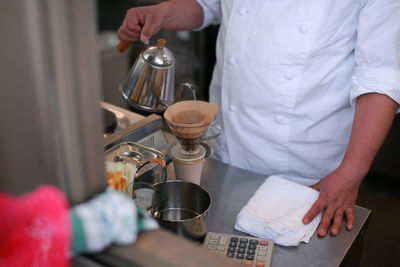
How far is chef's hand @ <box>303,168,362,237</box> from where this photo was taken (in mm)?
963

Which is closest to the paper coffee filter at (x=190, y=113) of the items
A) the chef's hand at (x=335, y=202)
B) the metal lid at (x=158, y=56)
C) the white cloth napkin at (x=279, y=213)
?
the metal lid at (x=158, y=56)

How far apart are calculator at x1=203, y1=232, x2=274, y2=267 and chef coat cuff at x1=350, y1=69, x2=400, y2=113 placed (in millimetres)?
496

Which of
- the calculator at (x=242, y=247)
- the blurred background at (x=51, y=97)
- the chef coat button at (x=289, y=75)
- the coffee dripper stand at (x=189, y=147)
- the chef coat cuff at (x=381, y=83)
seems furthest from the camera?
the chef coat button at (x=289, y=75)

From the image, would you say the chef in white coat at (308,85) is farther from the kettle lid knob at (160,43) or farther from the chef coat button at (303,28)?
the kettle lid knob at (160,43)

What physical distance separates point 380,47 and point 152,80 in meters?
0.59

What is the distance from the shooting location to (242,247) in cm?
85

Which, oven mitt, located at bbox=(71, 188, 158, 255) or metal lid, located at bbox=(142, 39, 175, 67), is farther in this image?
metal lid, located at bbox=(142, 39, 175, 67)

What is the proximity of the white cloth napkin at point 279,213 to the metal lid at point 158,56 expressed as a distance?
397 mm

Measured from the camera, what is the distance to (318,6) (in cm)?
114

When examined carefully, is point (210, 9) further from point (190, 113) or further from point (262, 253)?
point (262, 253)

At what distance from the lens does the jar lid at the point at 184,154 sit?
1.01 m

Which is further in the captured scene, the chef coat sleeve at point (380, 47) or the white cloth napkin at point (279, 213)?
the chef coat sleeve at point (380, 47)

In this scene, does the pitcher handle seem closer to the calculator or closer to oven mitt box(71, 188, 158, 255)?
the calculator

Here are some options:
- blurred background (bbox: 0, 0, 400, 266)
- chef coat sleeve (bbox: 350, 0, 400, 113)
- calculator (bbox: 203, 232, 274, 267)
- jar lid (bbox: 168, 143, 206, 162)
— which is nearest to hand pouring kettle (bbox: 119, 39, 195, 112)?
jar lid (bbox: 168, 143, 206, 162)
